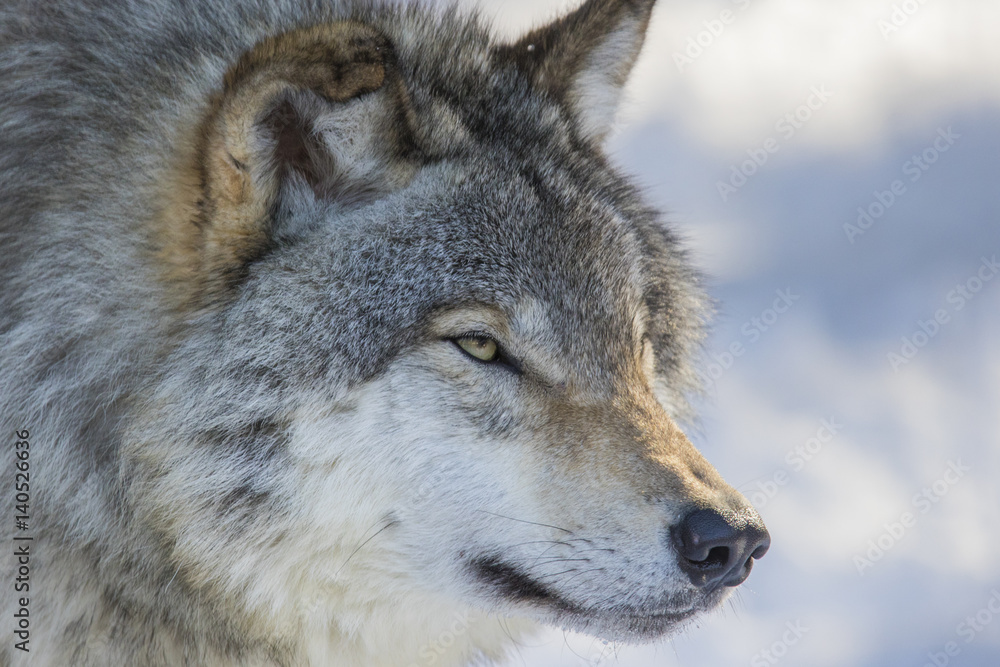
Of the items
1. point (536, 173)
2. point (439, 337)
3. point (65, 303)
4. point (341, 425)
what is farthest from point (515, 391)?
Answer: point (65, 303)

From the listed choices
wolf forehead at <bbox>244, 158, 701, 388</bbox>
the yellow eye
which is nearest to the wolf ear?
wolf forehead at <bbox>244, 158, 701, 388</bbox>

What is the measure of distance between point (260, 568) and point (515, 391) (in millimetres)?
989

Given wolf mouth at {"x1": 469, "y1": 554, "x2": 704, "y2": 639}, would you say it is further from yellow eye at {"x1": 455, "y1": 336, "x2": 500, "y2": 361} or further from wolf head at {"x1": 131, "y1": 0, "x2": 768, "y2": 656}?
yellow eye at {"x1": 455, "y1": 336, "x2": 500, "y2": 361}

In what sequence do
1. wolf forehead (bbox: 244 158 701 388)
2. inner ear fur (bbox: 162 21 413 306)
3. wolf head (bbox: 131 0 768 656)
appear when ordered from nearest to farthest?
inner ear fur (bbox: 162 21 413 306), wolf head (bbox: 131 0 768 656), wolf forehead (bbox: 244 158 701 388)

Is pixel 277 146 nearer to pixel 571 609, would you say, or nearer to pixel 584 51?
pixel 584 51

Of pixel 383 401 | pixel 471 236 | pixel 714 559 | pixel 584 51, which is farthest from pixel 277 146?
pixel 714 559

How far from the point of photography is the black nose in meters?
2.71

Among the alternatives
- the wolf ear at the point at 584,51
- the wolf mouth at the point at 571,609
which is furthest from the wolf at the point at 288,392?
the wolf ear at the point at 584,51

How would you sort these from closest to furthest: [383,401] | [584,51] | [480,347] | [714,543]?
[714,543], [383,401], [480,347], [584,51]

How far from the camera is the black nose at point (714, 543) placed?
271 centimetres

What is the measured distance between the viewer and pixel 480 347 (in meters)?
2.99

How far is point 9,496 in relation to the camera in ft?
9.52

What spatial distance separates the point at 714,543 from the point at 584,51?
7.38 ft

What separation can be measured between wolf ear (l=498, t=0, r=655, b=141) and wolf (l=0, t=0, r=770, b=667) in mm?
953
